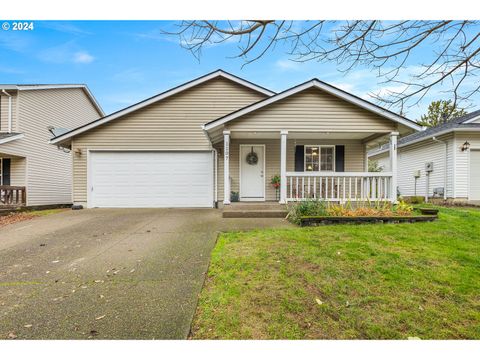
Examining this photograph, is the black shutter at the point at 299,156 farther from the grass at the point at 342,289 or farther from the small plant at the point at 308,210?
the grass at the point at 342,289

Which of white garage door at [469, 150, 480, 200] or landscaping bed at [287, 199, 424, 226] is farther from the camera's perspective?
white garage door at [469, 150, 480, 200]

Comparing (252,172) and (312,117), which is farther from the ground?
(312,117)

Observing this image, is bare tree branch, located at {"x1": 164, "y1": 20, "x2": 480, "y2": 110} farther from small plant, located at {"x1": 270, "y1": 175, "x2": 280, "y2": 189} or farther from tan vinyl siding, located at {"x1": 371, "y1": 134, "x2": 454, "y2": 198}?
tan vinyl siding, located at {"x1": 371, "y1": 134, "x2": 454, "y2": 198}

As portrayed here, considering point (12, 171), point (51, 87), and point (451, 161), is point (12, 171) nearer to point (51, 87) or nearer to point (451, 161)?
point (51, 87)

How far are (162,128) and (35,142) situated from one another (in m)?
6.53

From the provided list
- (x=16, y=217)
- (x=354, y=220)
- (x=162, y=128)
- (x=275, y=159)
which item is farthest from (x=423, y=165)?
(x=16, y=217)

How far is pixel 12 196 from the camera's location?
405 inches

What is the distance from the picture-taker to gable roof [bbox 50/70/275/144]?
9.47 meters

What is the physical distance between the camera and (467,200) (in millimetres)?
10516

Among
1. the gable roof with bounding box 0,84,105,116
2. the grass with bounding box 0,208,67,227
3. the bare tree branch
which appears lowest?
the grass with bounding box 0,208,67,227

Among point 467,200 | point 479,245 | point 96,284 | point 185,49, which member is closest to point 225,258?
point 96,284

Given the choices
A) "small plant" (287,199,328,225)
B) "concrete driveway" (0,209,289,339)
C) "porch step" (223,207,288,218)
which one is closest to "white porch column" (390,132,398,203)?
"small plant" (287,199,328,225)

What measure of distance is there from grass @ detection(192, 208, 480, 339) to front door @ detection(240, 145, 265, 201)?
16.3ft

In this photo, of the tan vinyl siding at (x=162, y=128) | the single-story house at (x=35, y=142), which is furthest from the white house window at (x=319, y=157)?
the single-story house at (x=35, y=142)
